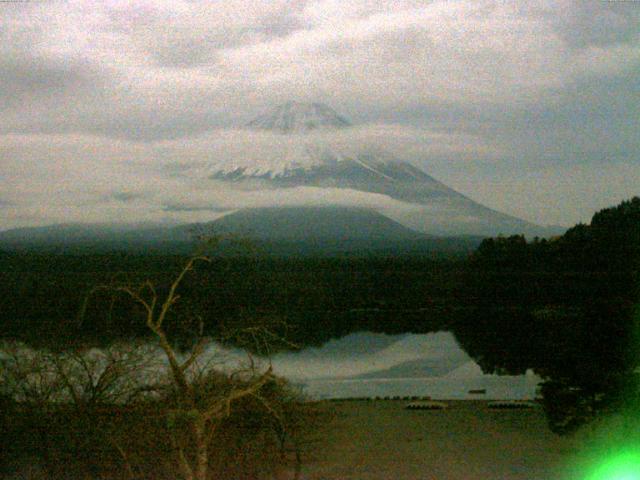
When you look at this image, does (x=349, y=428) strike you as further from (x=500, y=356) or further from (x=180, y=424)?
(x=500, y=356)

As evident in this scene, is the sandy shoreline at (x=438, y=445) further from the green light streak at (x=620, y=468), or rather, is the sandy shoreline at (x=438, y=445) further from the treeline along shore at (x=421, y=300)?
the treeline along shore at (x=421, y=300)

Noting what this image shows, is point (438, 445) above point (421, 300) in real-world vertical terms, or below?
below

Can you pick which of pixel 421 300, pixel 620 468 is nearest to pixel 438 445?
pixel 620 468

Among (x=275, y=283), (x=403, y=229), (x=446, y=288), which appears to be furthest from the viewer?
(x=403, y=229)

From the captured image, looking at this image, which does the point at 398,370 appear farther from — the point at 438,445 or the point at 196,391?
the point at 196,391

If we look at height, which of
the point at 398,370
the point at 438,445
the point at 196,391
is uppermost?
the point at 196,391

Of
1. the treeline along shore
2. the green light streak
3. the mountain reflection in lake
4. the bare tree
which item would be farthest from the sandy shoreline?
the bare tree

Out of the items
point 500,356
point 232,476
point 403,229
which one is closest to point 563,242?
point 500,356
